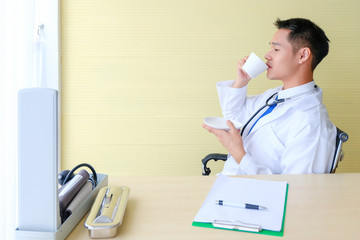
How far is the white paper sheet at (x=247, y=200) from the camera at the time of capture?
3.88ft

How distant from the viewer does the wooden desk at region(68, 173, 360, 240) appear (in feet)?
3.67

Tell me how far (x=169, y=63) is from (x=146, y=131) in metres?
0.48

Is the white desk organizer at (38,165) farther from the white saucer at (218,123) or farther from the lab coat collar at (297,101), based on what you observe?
the lab coat collar at (297,101)

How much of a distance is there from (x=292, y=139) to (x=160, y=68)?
1.13 metres

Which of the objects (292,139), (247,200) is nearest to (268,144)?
(292,139)

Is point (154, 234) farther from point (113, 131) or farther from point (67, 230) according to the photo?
point (113, 131)

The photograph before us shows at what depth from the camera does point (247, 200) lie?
1.31m

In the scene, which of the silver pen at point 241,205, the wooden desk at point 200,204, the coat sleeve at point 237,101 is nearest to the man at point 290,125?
the coat sleeve at point 237,101

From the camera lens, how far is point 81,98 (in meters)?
2.76

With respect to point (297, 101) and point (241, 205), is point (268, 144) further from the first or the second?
point (241, 205)

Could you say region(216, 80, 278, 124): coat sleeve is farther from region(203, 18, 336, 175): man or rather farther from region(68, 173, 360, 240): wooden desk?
region(68, 173, 360, 240): wooden desk

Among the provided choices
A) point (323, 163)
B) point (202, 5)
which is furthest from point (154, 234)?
point (202, 5)

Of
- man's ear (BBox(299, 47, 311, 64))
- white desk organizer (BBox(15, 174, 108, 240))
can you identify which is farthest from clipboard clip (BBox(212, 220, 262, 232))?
man's ear (BBox(299, 47, 311, 64))

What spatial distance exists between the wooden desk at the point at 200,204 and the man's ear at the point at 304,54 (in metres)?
0.72
